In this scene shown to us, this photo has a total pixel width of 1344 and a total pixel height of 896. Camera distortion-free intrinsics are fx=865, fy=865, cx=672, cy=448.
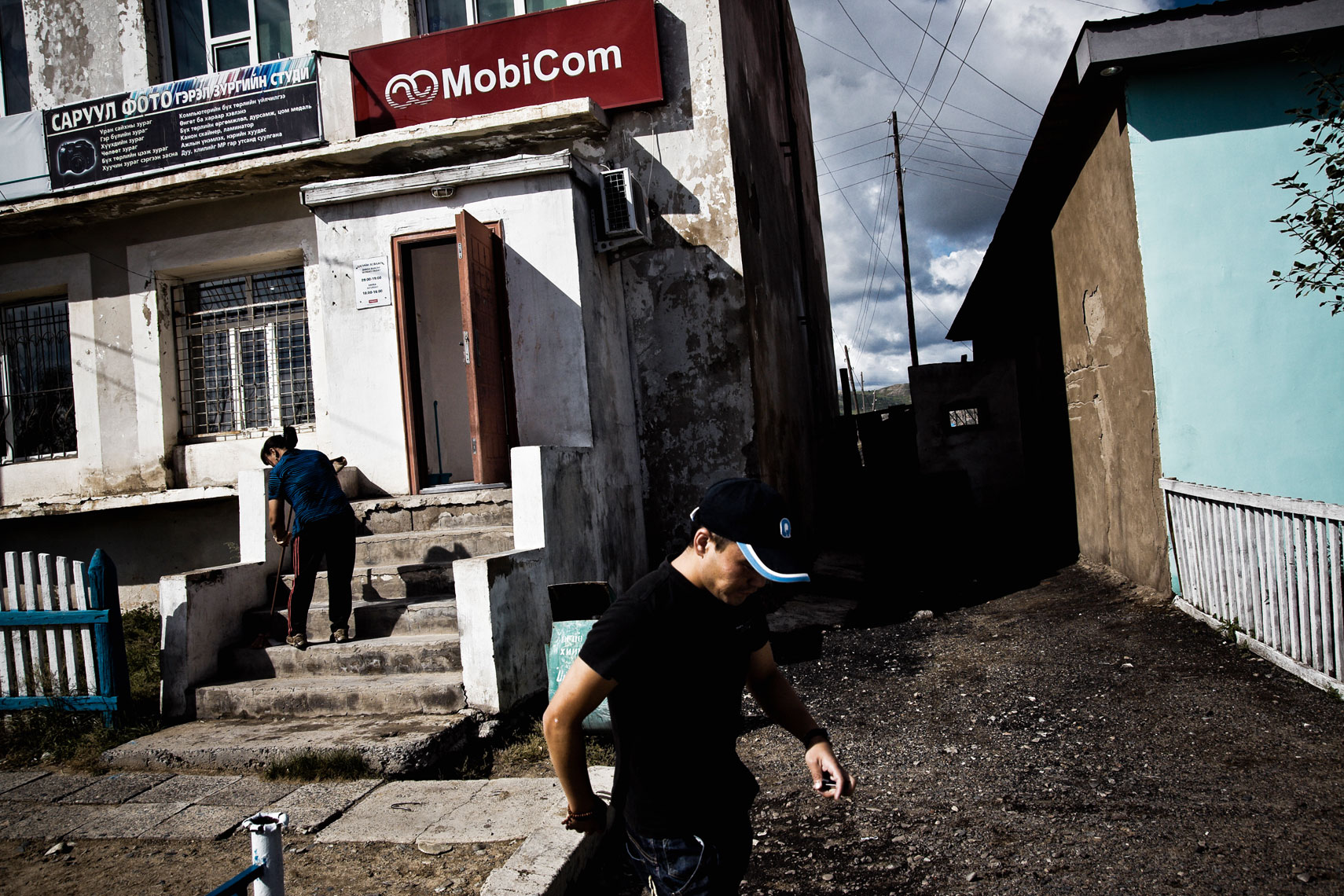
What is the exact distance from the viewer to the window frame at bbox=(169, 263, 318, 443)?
33.1 ft

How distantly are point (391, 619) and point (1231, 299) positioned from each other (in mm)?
6962

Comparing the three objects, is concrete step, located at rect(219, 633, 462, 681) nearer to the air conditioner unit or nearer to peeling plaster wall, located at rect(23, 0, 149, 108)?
the air conditioner unit

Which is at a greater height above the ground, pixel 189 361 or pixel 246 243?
pixel 246 243

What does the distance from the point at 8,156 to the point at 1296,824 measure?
13.8m

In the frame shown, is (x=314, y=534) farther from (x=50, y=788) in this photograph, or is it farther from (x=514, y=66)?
(x=514, y=66)

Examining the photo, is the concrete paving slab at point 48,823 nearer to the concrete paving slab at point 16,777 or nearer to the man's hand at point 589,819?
the concrete paving slab at point 16,777

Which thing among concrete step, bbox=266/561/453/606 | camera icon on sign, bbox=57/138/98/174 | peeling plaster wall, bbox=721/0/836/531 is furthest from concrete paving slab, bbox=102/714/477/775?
camera icon on sign, bbox=57/138/98/174

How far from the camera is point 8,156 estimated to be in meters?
10.6

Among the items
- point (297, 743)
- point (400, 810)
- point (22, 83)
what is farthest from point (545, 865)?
point (22, 83)

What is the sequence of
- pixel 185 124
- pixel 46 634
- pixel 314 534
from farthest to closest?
pixel 185 124 → pixel 314 534 → pixel 46 634

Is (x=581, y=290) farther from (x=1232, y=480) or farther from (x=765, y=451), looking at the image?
(x=1232, y=480)

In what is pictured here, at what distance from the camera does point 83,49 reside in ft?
34.8

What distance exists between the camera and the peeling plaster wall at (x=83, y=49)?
10.4 metres

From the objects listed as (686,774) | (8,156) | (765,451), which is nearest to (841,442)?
(765,451)
